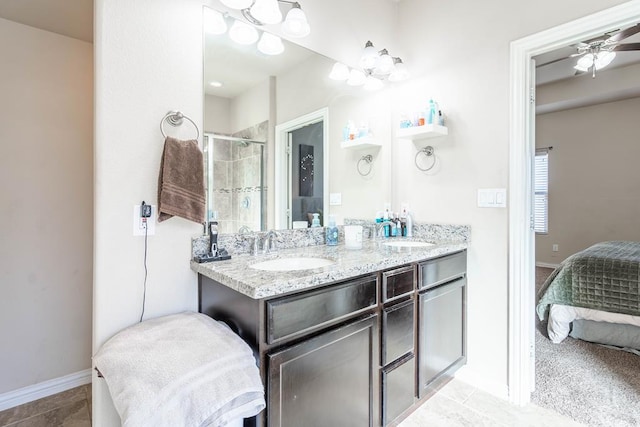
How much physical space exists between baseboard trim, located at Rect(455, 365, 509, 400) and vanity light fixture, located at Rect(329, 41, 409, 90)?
6.88 feet

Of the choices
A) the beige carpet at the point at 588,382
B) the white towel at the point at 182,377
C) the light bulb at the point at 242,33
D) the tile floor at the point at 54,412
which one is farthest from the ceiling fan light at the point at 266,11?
the beige carpet at the point at 588,382

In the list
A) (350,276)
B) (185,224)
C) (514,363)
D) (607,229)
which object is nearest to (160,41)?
(185,224)

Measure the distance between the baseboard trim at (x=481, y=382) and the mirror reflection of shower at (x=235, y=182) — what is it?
65.3 inches

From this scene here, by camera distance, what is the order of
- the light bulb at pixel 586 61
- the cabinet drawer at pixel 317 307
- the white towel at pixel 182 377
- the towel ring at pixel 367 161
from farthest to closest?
the light bulb at pixel 586 61 → the towel ring at pixel 367 161 → the cabinet drawer at pixel 317 307 → the white towel at pixel 182 377

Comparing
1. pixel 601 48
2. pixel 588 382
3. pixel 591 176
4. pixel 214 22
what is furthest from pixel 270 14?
pixel 591 176

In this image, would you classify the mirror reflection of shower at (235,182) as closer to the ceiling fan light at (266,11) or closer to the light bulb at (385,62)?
the ceiling fan light at (266,11)

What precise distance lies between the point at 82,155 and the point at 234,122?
1.29 meters

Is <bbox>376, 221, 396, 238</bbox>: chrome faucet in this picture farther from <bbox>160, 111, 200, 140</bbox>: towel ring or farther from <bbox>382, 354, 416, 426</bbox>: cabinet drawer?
<bbox>160, 111, 200, 140</bbox>: towel ring

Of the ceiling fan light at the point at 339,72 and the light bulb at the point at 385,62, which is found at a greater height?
the light bulb at the point at 385,62

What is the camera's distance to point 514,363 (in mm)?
1921

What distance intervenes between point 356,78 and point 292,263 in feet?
4.82

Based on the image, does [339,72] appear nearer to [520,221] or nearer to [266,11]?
[266,11]

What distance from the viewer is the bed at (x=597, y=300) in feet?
8.07

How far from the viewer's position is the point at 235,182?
171 centimetres
